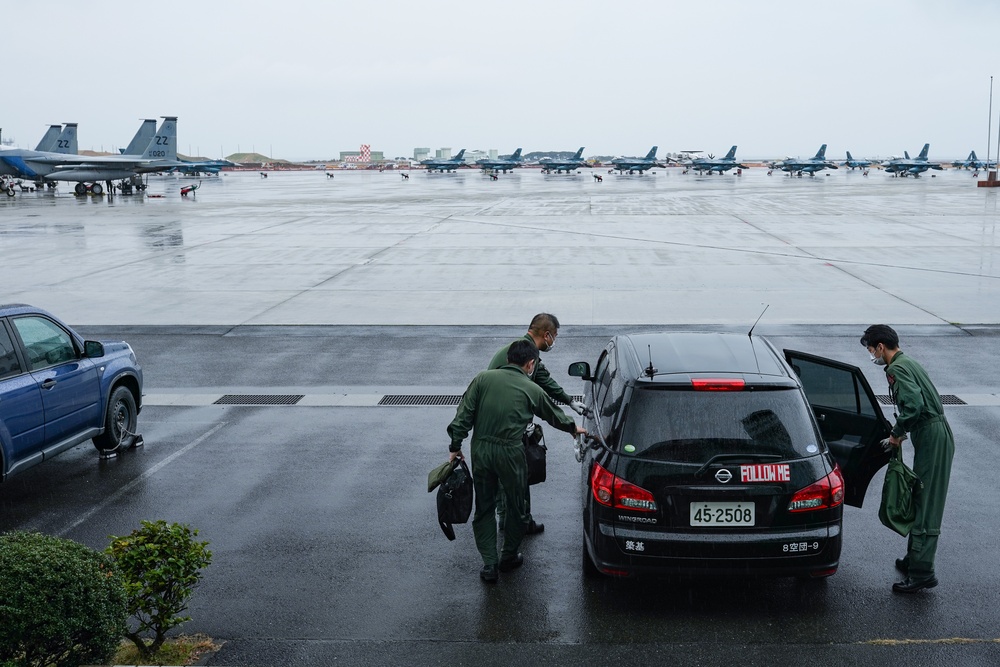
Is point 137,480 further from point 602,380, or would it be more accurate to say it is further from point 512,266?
point 512,266

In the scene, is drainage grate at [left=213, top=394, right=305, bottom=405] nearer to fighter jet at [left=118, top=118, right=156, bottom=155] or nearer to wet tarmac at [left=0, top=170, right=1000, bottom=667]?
wet tarmac at [left=0, top=170, right=1000, bottom=667]

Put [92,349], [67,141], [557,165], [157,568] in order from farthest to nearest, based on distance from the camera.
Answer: [557,165]
[67,141]
[92,349]
[157,568]

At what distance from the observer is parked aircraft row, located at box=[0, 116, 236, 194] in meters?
68.3

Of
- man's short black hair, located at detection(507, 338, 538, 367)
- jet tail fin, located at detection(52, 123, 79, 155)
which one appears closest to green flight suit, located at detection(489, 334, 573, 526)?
man's short black hair, located at detection(507, 338, 538, 367)

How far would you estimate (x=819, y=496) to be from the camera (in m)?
5.55

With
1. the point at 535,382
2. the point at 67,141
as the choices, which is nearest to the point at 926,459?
the point at 535,382

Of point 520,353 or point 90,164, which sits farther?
point 90,164

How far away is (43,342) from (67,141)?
80643mm

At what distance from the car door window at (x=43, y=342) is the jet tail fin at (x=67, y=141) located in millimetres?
79540

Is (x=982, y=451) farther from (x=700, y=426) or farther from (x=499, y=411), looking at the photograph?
(x=499, y=411)

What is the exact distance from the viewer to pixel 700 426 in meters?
5.61

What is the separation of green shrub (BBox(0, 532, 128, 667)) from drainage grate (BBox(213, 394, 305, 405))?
21.6 ft

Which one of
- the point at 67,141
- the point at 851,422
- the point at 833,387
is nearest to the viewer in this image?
the point at 851,422

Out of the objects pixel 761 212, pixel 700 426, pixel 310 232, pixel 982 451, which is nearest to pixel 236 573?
pixel 700 426
